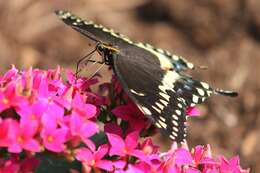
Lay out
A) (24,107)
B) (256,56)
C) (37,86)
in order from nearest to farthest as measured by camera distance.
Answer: (24,107), (37,86), (256,56)

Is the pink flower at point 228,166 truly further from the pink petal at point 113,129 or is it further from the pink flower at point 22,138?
the pink flower at point 22,138

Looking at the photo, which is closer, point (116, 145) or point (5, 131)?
point (5, 131)

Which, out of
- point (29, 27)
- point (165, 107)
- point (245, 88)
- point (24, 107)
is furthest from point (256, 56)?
point (24, 107)

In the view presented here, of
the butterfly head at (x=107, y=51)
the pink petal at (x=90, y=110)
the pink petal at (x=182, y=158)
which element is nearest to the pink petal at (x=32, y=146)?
the pink petal at (x=90, y=110)

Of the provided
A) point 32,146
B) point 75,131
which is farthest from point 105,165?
point 32,146

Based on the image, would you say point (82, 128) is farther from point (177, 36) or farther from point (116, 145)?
point (177, 36)

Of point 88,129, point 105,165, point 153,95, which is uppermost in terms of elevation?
point 153,95

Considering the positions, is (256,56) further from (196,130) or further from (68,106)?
(68,106)
